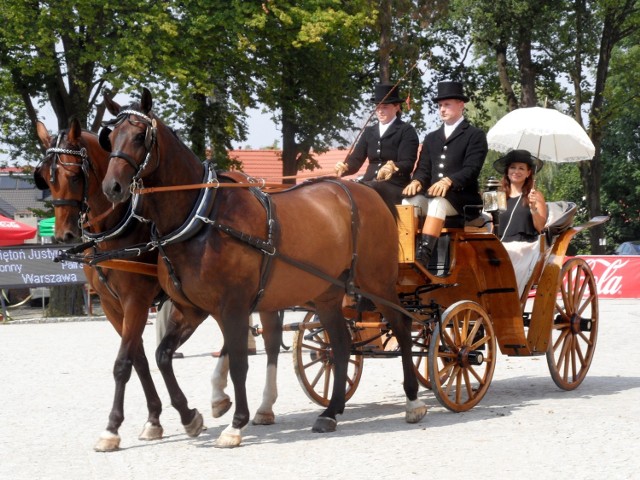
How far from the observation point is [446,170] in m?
9.90

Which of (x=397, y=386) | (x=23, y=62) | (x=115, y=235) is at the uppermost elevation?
(x=23, y=62)

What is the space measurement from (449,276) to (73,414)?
3.46m

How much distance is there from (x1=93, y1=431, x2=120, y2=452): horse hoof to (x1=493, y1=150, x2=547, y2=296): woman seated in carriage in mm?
4323

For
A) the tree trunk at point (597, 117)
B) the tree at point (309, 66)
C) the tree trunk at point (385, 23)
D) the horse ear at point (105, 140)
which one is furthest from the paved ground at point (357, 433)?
the tree trunk at point (597, 117)

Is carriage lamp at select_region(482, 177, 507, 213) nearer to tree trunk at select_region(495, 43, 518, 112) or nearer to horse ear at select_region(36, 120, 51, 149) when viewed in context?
horse ear at select_region(36, 120, 51, 149)

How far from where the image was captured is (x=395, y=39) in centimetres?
3297

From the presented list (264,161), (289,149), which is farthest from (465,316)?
(264,161)

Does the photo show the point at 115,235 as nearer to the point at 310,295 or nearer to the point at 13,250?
the point at 310,295

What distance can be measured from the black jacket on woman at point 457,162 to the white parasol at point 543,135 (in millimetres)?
1528

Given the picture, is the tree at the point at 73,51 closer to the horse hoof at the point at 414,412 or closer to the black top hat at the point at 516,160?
the black top hat at the point at 516,160

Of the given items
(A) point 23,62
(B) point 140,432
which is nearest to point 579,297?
(B) point 140,432

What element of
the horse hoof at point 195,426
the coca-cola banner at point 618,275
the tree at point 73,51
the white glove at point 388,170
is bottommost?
the coca-cola banner at point 618,275

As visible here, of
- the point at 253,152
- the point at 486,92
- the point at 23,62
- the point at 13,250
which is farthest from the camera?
the point at 253,152

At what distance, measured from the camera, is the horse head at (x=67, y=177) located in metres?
8.30
